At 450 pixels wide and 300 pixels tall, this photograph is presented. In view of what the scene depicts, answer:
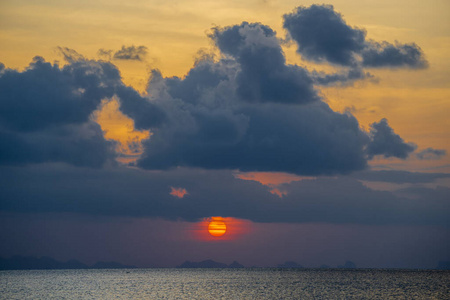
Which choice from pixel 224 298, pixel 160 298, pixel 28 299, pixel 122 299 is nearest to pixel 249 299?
pixel 224 298

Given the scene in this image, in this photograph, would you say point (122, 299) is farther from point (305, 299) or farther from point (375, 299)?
point (375, 299)

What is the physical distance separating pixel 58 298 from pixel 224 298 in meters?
44.2

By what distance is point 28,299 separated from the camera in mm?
151500

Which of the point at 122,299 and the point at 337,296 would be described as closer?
the point at 122,299

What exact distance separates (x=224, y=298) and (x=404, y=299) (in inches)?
1869

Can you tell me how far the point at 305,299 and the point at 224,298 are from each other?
21.8 m

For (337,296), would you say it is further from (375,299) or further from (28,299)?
(28,299)

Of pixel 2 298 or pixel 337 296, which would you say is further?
pixel 337 296

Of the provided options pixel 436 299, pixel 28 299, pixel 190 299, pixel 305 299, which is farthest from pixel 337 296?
pixel 28 299

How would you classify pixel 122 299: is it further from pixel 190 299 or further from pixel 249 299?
pixel 249 299

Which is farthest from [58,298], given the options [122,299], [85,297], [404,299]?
[404,299]

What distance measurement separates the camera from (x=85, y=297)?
155m

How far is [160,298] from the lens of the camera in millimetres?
149125

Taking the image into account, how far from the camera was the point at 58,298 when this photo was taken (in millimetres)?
151000
